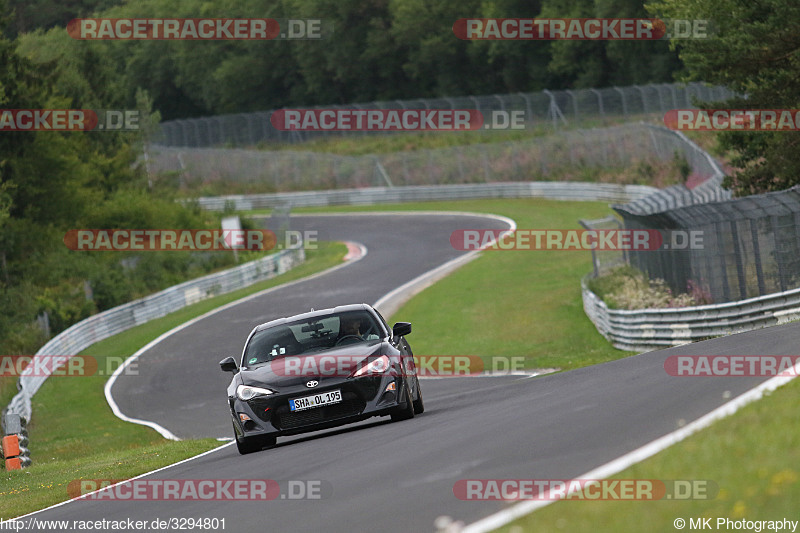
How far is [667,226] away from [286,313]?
1585cm

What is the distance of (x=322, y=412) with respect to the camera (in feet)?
39.6

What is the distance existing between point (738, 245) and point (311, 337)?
28.6 ft

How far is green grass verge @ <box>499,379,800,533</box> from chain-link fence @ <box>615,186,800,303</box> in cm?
1097

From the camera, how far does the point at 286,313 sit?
3588 centimetres

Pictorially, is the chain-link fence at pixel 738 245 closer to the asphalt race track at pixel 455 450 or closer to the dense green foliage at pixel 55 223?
the asphalt race track at pixel 455 450

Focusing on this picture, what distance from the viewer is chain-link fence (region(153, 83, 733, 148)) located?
6259 cm

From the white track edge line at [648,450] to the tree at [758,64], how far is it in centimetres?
1593

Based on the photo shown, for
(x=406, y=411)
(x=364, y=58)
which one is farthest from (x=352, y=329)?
(x=364, y=58)

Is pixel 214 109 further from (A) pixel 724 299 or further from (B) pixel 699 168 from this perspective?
(A) pixel 724 299

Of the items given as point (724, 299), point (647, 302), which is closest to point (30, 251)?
point (647, 302)

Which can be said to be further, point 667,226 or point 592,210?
point 592,210

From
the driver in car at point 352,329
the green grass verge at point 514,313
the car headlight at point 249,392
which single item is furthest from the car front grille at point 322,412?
the green grass verge at point 514,313

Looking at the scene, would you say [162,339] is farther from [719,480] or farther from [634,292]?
[719,480]

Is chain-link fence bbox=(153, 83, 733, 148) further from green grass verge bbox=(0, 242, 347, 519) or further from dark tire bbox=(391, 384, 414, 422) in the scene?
dark tire bbox=(391, 384, 414, 422)
